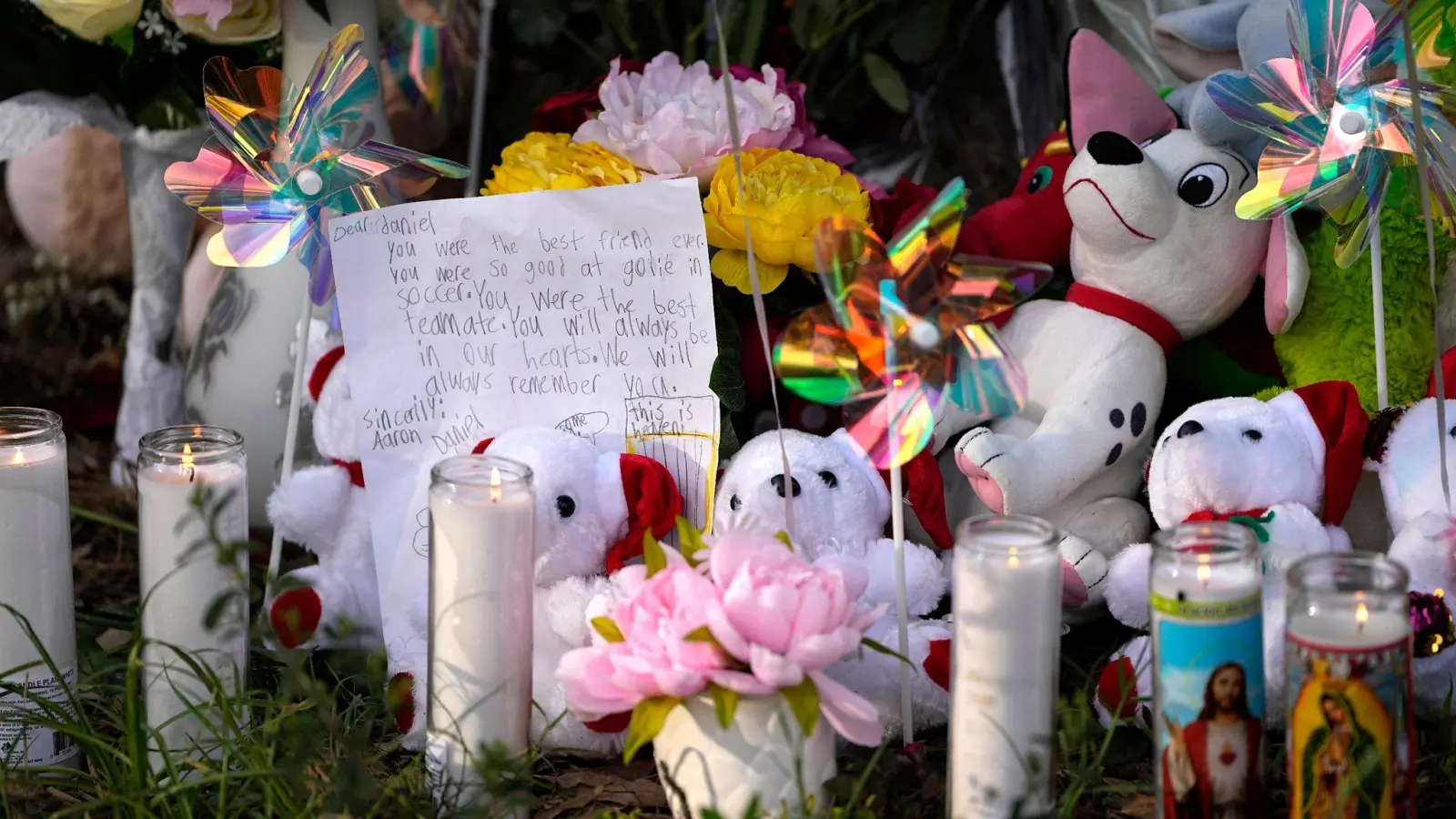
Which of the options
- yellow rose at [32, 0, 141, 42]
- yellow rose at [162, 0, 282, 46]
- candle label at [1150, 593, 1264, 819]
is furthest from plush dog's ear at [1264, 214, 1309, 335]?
yellow rose at [32, 0, 141, 42]

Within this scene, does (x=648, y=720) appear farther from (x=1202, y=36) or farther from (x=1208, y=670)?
(x=1202, y=36)

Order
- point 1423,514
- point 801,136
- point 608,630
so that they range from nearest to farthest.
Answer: point 608,630
point 1423,514
point 801,136

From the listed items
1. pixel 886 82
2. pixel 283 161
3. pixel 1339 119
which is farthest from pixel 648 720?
pixel 886 82

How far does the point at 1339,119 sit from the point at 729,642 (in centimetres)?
57

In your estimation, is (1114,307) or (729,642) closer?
(729,642)

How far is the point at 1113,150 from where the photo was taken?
110 centimetres

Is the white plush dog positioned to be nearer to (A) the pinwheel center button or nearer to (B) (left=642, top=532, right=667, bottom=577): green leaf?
(B) (left=642, top=532, right=667, bottom=577): green leaf

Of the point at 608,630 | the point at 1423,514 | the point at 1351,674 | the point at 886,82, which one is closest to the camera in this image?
the point at 1351,674

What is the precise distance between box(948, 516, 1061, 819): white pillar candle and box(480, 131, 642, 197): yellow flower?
0.47m

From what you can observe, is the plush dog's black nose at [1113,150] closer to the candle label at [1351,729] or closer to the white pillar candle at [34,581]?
the candle label at [1351,729]

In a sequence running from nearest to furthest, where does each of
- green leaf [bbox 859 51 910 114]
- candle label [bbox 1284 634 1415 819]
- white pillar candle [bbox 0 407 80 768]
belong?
candle label [bbox 1284 634 1415 819], white pillar candle [bbox 0 407 80 768], green leaf [bbox 859 51 910 114]

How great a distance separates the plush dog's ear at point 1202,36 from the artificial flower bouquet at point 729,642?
659 millimetres

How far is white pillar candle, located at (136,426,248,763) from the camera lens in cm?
96

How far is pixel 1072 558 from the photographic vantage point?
1.11 m
